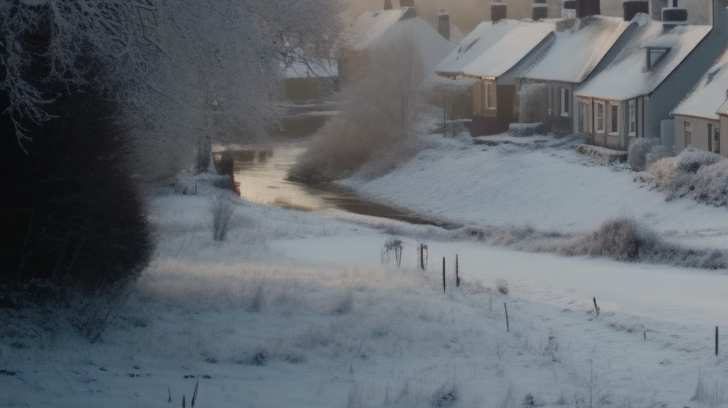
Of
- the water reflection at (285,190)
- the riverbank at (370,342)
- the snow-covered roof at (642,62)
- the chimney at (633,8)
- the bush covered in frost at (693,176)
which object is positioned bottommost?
the water reflection at (285,190)

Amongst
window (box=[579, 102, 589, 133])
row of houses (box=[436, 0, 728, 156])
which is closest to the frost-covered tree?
row of houses (box=[436, 0, 728, 156])

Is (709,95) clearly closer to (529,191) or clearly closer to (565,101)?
(529,191)

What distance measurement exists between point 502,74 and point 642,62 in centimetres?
1109

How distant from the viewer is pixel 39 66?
1222cm

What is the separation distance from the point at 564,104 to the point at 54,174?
40.7 meters

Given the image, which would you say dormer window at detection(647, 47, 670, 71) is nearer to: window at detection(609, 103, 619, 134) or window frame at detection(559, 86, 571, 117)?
window at detection(609, 103, 619, 134)

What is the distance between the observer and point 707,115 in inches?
1458

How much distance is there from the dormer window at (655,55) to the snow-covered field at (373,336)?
70.3 feet

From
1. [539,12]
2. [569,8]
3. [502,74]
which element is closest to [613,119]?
[502,74]

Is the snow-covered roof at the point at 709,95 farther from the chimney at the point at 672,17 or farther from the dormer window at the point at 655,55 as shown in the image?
the chimney at the point at 672,17

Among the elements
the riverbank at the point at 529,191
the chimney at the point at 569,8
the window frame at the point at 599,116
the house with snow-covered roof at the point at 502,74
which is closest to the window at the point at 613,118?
the window frame at the point at 599,116

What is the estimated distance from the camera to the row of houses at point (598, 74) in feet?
132

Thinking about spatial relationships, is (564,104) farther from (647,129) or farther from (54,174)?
(54,174)

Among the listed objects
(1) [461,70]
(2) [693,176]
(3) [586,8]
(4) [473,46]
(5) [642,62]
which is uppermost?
(3) [586,8]
